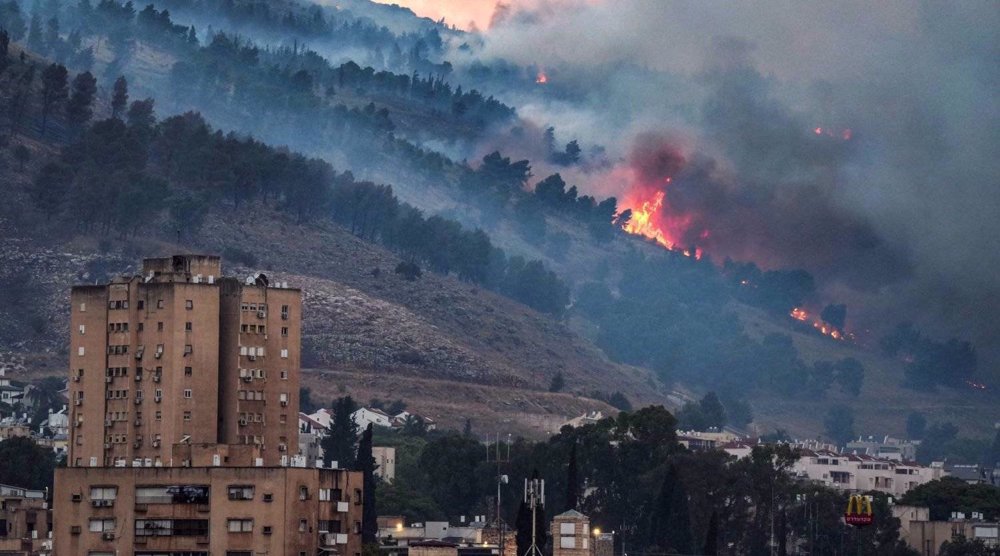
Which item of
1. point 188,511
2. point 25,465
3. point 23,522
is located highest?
point 25,465

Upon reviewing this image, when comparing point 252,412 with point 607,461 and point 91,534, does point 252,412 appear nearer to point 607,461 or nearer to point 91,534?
point 91,534

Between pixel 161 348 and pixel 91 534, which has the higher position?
pixel 161 348

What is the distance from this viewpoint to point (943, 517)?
197 meters

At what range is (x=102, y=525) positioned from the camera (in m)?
114

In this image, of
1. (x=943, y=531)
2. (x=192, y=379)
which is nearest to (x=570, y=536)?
(x=192, y=379)

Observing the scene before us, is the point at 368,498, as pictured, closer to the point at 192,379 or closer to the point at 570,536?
the point at 570,536

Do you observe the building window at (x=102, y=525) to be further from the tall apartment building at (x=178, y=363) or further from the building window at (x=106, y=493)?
the tall apartment building at (x=178, y=363)

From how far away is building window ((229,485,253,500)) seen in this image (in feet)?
374

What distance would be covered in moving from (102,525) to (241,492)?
21.1 ft

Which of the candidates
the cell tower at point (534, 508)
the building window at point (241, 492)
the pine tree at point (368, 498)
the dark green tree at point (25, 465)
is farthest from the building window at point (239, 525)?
the dark green tree at point (25, 465)

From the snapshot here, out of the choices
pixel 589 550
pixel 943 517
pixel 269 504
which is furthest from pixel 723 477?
pixel 269 504

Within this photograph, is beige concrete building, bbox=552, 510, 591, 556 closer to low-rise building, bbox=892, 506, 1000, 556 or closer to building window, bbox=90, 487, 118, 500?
building window, bbox=90, 487, 118, 500

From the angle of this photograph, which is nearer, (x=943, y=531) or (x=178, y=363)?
(x=178, y=363)

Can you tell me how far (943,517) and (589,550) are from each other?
68645 mm
